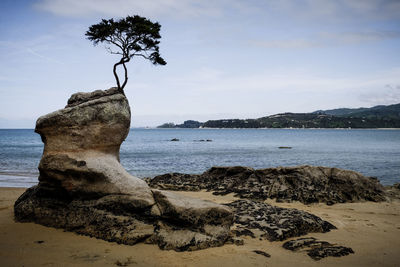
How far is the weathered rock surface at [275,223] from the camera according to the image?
7785 mm

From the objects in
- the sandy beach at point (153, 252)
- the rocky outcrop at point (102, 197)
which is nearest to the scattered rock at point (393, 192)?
the sandy beach at point (153, 252)

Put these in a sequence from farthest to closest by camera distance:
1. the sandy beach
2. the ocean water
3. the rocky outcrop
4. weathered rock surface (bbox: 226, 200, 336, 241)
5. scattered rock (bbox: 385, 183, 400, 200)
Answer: the ocean water < scattered rock (bbox: 385, 183, 400, 200) < weathered rock surface (bbox: 226, 200, 336, 241) < the rocky outcrop < the sandy beach

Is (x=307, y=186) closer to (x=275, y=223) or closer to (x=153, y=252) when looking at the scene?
(x=275, y=223)

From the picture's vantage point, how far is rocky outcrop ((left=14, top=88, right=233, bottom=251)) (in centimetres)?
713

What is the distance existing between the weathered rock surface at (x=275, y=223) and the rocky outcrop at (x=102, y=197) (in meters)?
0.86

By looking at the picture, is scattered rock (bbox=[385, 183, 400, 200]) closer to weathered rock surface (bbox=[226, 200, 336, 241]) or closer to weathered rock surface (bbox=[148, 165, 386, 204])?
weathered rock surface (bbox=[148, 165, 386, 204])

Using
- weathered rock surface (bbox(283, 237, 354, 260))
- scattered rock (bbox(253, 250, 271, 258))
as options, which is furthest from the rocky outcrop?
weathered rock surface (bbox(283, 237, 354, 260))

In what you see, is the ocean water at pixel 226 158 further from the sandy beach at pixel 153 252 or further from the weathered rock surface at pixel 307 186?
the sandy beach at pixel 153 252

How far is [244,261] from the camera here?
6.29 metres

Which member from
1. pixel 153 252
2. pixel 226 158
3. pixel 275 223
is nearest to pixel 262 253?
pixel 275 223

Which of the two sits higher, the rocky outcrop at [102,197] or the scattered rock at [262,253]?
the rocky outcrop at [102,197]

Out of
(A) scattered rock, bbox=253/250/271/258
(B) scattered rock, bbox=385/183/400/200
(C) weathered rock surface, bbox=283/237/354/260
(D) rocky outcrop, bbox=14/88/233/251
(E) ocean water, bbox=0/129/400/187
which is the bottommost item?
(E) ocean water, bbox=0/129/400/187

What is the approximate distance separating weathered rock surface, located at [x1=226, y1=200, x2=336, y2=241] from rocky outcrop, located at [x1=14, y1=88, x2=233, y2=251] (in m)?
0.86

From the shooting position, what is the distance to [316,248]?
7.03m
